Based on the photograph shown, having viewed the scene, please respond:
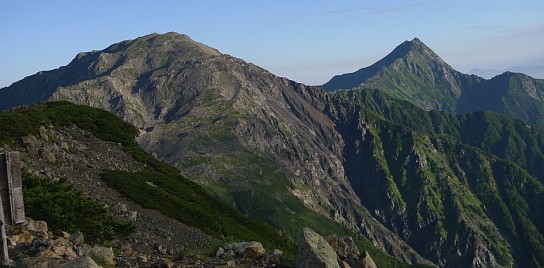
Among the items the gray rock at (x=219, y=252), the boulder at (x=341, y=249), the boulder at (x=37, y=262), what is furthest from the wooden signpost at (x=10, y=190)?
the boulder at (x=341, y=249)

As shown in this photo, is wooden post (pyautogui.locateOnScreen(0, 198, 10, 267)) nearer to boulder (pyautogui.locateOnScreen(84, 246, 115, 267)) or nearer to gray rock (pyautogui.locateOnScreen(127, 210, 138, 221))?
boulder (pyautogui.locateOnScreen(84, 246, 115, 267))

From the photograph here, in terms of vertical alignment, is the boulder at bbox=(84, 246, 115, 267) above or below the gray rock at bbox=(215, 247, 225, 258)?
above

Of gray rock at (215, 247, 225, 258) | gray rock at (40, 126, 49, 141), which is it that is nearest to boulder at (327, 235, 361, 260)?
gray rock at (215, 247, 225, 258)

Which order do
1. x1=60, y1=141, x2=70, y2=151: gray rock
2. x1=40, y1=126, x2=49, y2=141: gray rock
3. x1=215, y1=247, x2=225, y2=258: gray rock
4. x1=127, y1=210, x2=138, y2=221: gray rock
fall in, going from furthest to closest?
1. x1=60, y1=141, x2=70, y2=151: gray rock
2. x1=40, y1=126, x2=49, y2=141: gray rock
3. x1=127, y1=210, x2=138, y2=221: gray rock
4. x1=215, y1=247, x2=225, y2=258: gray rock

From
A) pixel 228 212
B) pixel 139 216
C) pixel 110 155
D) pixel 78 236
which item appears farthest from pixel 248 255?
pixel 228 212

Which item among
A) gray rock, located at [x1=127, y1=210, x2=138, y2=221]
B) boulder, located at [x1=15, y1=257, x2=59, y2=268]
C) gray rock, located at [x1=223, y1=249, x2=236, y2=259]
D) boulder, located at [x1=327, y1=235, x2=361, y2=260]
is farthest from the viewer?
gray rock, located at [x1=127, y1=210, x2=138, y2=221]

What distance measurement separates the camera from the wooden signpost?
45.6ft

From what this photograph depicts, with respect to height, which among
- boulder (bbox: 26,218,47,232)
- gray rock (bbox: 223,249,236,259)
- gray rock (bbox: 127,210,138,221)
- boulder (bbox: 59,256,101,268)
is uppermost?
boulder (bbox: 59,256,101,268)

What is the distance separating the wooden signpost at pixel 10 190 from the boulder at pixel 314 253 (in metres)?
12.5

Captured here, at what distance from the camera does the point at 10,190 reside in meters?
14.1

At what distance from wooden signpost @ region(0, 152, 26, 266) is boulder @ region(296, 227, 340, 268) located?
40.9 ft

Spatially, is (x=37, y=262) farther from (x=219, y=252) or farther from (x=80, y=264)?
(x=219, y=252)

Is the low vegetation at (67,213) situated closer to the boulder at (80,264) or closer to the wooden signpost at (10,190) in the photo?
the boulder at (80,264)

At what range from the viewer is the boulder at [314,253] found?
22.2 metres
